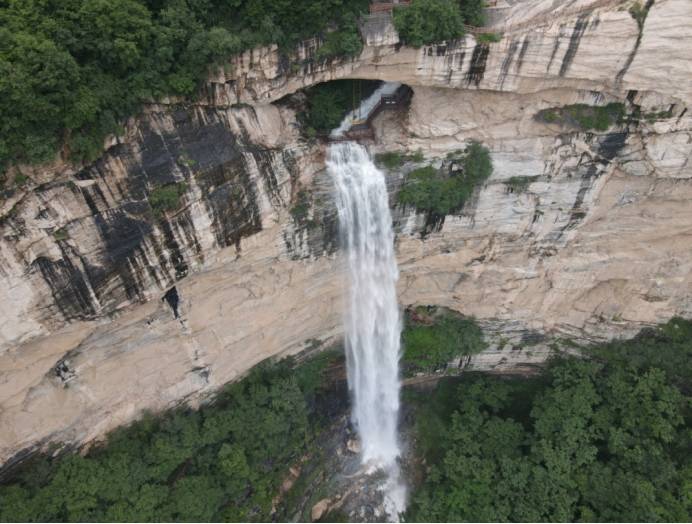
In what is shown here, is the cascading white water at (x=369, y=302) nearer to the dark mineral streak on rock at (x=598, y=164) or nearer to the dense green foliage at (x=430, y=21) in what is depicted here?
the dense green foliage at (x=430, y=21)

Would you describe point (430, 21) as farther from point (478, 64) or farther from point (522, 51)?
point (522, 51)

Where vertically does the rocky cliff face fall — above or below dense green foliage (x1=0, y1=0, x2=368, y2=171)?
below

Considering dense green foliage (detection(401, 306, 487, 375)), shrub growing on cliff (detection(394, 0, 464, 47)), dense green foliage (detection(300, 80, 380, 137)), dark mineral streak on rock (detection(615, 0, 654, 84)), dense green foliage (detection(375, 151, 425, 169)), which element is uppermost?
shrub growing on cliff (detection(394, 0, 464, 47))

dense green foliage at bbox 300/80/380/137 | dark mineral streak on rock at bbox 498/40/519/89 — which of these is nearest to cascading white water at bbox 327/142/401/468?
dense green foliage at bbox 300/80/380/137

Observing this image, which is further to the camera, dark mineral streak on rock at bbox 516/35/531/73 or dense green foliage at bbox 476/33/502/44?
dense green foliage at bbox 476/33/502/44

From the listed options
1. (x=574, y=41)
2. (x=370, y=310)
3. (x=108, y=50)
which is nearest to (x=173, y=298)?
(x=108, y=50)

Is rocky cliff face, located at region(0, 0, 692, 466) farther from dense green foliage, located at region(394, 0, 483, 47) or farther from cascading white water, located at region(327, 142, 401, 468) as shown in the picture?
cascading white water, located at region(327, 142, 401, 468)

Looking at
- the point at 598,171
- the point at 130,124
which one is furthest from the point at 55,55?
the point at 598,171

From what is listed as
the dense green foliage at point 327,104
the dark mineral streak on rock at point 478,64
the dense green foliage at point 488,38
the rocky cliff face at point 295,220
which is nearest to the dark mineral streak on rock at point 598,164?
the rocky cliff face at point 295,220
